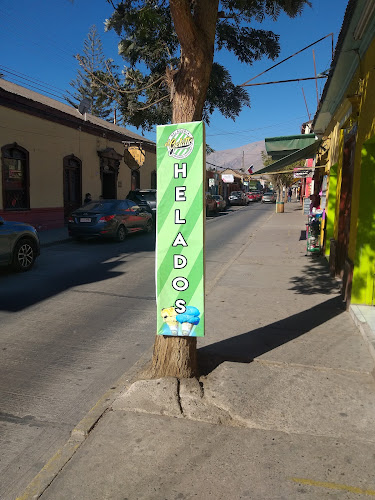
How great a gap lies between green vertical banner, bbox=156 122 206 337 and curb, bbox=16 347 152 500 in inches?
26.5

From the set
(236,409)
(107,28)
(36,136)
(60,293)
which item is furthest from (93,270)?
(36,136)

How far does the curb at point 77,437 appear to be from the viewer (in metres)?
2.68

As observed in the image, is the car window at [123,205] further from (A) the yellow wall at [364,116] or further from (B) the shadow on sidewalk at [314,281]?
(A) the yellow wall at [364,116]

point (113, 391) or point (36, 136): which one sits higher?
point (36, 136)

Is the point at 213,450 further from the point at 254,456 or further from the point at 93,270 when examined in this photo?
the point at 93,270

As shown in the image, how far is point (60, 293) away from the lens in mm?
7754

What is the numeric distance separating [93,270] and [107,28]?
525cm

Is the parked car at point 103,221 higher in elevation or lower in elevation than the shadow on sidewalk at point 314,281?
higher

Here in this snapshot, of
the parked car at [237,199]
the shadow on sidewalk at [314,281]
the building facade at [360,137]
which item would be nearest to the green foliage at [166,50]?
the building facade at [360,137]

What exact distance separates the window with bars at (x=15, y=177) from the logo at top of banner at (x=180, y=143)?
13.9m

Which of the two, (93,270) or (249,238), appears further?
(249,238)

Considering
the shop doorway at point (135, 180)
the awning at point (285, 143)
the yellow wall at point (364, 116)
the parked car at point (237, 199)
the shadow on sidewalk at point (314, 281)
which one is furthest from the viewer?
the parked car at point (237, 199)

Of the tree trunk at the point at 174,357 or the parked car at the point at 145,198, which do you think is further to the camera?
the parked car at the point at 145,198

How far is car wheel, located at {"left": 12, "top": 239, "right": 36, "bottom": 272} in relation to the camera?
9.38 m
